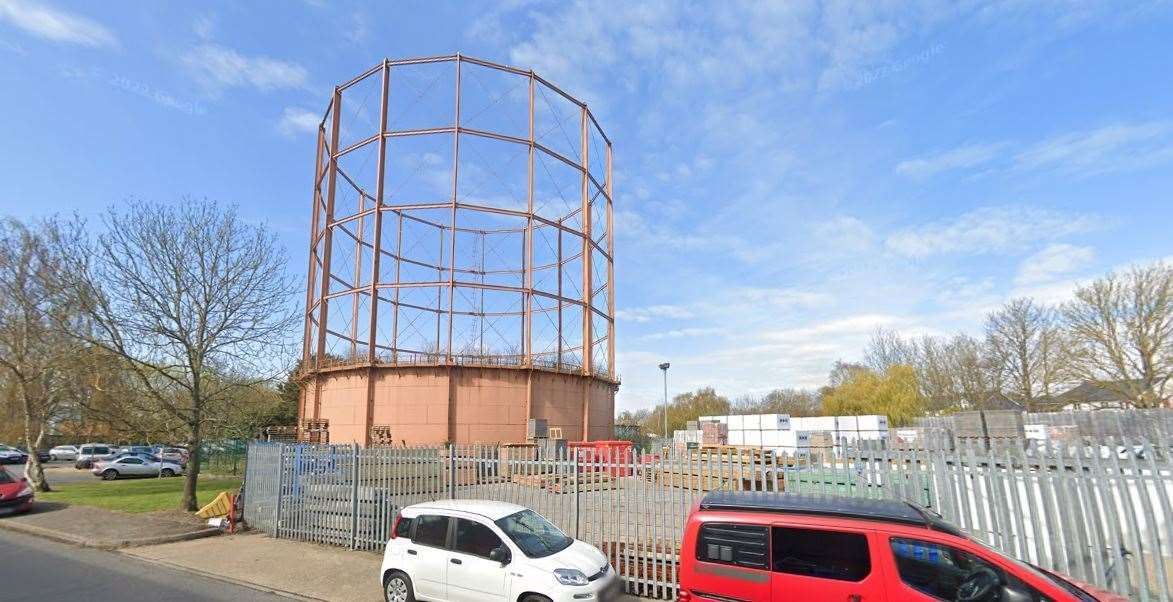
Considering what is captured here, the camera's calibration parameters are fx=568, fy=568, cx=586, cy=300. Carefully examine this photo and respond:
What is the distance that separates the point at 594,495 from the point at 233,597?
556 centimetres

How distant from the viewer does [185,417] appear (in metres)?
17.0

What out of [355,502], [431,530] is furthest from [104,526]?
[431,530]

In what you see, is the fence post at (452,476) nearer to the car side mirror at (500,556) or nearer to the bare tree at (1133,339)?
the car side mirror at (500,556)

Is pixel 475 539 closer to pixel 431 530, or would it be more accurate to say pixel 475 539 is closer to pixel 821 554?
pixel 431 530

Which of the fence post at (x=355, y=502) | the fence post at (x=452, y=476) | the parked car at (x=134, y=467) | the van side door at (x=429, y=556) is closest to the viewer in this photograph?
the van side door at (x=429, y=556)

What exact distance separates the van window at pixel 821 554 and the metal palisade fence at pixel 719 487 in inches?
37.0

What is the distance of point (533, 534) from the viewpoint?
7.56 metres

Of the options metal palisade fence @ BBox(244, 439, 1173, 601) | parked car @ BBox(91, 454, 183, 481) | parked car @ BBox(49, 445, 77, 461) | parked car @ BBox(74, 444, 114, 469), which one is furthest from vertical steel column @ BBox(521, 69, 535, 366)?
parked car @ BBox(49, 445, 77, 461)

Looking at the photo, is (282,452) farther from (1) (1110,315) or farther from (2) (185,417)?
(1) (1110,315)

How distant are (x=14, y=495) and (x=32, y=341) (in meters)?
7.39

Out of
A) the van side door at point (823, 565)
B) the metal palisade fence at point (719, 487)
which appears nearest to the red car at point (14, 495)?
the metal palisade fence at point (719, 487)

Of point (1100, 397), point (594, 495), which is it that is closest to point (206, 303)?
point (594, 495)

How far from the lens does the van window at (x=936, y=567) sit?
4426 mm

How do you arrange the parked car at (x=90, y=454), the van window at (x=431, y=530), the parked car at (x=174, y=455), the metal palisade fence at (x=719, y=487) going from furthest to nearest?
the parked car at (x=90, y=454) → the parked car at (x=174, y=455) → the van window at (x=431, y=530) → the metal palisade fence at (x=719, y=487)
